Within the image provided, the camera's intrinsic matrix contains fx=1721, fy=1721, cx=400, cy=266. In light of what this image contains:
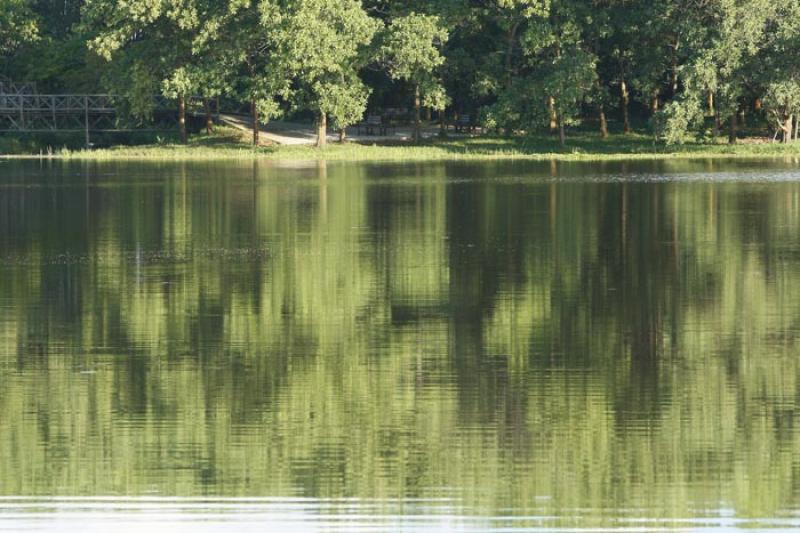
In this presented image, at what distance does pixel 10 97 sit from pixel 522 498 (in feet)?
251

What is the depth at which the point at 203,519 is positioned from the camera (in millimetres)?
12078

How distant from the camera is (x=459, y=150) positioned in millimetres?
73562

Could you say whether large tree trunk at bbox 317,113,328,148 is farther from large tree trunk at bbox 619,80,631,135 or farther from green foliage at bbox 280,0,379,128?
large tree trunk at bbox 619,80,631,135

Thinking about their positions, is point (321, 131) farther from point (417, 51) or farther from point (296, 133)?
point (296, 133)

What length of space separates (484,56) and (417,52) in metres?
5.25

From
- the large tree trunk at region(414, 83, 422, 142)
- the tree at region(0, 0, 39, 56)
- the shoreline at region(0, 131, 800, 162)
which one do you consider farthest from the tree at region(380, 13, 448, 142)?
the tree at region(0, 0, 39, 56)

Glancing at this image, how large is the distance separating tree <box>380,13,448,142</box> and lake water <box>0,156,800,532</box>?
3809 cm

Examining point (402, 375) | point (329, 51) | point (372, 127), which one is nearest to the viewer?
point (402, 375)

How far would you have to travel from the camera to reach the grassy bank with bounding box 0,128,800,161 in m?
70.9

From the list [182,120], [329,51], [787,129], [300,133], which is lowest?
[300,133]

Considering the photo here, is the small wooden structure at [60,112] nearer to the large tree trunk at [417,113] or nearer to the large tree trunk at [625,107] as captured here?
the large tree trunk at [417,113]

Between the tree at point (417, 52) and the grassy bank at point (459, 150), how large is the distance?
98.5 inches

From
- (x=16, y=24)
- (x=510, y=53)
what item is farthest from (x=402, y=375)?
(x=16, y=24)

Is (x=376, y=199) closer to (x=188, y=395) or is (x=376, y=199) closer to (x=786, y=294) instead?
(x=786, y=294)
